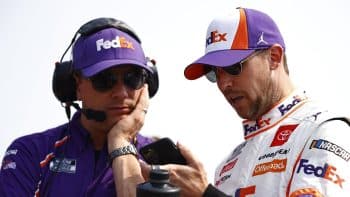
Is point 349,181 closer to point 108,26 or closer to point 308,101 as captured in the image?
point 308,101

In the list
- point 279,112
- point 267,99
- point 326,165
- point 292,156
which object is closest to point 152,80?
point 267,99

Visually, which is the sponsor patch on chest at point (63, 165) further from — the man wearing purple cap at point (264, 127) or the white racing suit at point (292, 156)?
the white racing suit at point (292, 156)

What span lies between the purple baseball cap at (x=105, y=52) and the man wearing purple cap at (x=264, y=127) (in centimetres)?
66

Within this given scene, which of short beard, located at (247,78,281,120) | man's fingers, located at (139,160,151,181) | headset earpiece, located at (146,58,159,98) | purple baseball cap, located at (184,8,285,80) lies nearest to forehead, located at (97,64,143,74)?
headset earpiece, located at (146,58,159,98)

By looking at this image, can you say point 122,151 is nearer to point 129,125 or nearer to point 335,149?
point 129,125

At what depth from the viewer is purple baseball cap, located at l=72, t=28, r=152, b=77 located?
4.04m

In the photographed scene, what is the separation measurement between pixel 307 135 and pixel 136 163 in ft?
3.90

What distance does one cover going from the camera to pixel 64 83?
4.32m

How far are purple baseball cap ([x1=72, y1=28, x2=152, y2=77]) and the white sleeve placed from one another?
1357mm

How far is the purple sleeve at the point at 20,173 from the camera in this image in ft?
12.4

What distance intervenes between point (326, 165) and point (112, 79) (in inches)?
64.3

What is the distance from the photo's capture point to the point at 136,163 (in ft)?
12.7

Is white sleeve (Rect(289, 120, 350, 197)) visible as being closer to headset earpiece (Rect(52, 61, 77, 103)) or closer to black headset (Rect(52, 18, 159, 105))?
black headset (Rect(52, 18, 159, 105))

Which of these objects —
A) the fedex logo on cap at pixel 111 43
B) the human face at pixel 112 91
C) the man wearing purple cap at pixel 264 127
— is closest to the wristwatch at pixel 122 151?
the human face at pixel 112 91
